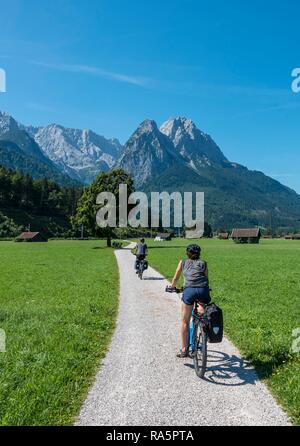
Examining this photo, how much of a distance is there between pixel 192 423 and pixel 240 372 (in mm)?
3075

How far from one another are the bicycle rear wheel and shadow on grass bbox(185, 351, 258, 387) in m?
0.25

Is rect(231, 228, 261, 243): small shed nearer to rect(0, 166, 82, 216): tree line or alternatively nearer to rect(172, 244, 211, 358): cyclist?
rect(0, 166, 82, 216): tree line

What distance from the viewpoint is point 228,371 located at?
Result: 972cm

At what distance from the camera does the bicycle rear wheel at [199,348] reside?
30.3 feet

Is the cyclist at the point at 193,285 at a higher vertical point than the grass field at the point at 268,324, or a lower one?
higher

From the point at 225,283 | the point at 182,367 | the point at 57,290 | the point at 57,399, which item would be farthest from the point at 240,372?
the point at 225,283

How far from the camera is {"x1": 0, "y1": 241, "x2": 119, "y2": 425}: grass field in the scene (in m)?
7.69

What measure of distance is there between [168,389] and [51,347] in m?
→ 4.48

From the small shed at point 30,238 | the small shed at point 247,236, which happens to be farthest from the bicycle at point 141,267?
the small shed at point 247,236

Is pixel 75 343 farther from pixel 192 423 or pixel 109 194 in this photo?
pixel 109 194

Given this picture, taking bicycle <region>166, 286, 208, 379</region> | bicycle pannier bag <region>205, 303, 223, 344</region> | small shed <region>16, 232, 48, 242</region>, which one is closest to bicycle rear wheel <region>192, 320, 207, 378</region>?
bicycle <region>166, 286, 208, 379</region>

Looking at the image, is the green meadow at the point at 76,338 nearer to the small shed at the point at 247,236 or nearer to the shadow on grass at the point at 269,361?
the shadow on grass at the point at 269,361

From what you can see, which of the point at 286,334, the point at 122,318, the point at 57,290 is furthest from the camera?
the point at 57,290
